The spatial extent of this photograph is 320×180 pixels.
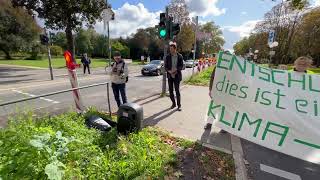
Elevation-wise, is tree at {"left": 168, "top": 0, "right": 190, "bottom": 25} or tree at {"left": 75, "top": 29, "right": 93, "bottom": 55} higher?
tree at {"left": 168, "top": 0, "right": 190, "bottom": 25}

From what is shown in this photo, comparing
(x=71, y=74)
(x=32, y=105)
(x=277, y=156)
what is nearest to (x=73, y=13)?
(x=71, y=74)

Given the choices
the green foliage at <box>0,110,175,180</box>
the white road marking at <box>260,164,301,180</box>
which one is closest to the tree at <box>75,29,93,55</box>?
the green foliage at <box>0,110,175,180</box>

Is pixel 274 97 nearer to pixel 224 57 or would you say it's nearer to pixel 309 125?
pixel 309 125

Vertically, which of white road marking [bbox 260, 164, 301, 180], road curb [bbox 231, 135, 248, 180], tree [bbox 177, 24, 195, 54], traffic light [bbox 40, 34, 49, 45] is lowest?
white road marking [bbox 260, 164, 301, 180]

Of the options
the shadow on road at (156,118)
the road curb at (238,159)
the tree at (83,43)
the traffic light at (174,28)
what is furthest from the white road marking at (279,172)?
the tree at (83,43)

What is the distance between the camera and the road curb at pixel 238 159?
3.92m

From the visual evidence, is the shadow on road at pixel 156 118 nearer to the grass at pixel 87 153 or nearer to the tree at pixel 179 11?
the grass at pixel 87 153

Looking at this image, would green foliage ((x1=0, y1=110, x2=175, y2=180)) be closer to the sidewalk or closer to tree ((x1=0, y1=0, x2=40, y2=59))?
the sidewalk

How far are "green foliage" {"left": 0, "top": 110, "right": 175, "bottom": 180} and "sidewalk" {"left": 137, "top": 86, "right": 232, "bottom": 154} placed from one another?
0.76 metres

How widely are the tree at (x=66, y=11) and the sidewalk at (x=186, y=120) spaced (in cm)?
1950

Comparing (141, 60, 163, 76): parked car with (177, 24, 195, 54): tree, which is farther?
(177, 24, 195, 54): tree

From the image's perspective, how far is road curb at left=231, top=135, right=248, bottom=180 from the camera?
3919 mm

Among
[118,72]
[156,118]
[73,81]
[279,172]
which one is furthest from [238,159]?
[73,81]

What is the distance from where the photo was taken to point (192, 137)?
17.8 ft
